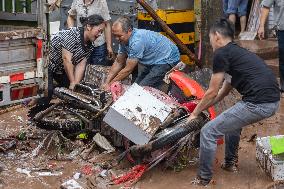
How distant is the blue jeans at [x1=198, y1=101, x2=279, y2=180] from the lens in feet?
21.3

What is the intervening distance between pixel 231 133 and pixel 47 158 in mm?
2404

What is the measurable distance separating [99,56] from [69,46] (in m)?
1.22

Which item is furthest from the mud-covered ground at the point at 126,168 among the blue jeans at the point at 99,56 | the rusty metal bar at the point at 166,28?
the rusty metal bar at the point at 166,28

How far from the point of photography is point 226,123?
654cm

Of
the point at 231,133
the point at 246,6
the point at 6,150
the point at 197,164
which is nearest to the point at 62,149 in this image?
the point at 6,150

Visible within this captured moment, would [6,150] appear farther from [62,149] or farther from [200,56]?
[200,56]

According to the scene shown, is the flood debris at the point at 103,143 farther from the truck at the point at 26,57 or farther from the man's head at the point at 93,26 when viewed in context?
the man's head at the point at 93,26

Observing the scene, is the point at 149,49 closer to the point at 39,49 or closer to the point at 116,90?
the point at 116,90

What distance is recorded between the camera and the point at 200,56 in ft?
36.1

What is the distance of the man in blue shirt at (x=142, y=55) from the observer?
7.98 metres

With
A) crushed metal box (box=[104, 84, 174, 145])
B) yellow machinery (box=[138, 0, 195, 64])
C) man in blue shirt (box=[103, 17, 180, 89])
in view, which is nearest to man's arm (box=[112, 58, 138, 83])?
Answer: man in blue shirt (box=[103, 17, 180, 89])

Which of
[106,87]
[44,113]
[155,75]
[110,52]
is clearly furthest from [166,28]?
[44,113]

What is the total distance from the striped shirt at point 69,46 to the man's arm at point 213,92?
2.55 metres

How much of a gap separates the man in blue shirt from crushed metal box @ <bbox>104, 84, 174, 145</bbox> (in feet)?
3.40
